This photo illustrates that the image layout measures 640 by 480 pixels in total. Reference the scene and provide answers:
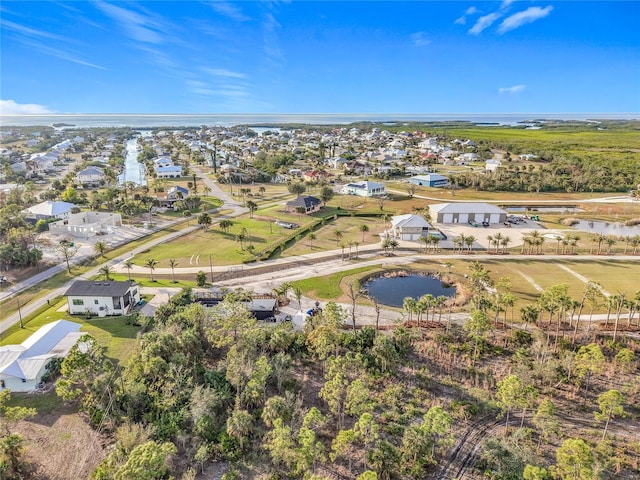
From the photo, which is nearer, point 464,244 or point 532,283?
point 532,283

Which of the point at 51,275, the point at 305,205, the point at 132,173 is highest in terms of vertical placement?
the point at 132,173

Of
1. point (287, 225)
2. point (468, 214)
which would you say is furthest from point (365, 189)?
point (287, 225)

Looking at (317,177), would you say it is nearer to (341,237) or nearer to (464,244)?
(341,237)

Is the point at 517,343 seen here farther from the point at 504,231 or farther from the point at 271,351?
the point at 504,231

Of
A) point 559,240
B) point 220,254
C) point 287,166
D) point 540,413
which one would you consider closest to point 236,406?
point 540,413

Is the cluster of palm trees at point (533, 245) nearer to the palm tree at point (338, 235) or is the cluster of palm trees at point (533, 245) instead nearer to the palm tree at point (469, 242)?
the palm tree at point (469, 242)

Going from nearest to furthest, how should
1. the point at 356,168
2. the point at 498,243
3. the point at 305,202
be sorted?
the point at 498,243
the point at 305,202
the point at 356,168

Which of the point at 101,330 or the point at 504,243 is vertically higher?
the point at 504,243

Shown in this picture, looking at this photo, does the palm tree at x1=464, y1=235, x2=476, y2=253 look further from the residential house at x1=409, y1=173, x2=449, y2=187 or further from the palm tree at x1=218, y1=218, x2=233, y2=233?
the residential house at x1=409, y1=173, x2=449, y2=187
